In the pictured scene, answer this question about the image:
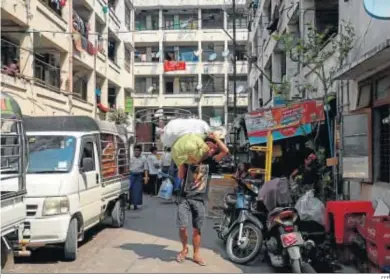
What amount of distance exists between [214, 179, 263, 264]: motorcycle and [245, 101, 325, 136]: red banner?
2.83 m

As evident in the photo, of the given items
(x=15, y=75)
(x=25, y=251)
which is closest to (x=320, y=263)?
(x=25, y=251)

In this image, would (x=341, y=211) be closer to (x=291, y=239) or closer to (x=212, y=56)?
(x=291, y=239)

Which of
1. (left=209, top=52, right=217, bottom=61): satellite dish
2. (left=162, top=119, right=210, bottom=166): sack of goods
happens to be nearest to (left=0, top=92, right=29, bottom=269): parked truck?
(left=162, top=119, right=210, bottom=166): sack of goods

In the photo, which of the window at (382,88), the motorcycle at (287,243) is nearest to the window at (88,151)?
the motorcycle at (287,243)

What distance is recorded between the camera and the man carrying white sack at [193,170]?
269 inches

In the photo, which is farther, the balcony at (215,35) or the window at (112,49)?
the balcony at (215,35)

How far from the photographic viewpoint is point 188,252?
7.58 m

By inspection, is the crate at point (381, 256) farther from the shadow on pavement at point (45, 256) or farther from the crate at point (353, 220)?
the shadow on pavement at point (45, 256)

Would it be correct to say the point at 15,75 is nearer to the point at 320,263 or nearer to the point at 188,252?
the point at 188,252

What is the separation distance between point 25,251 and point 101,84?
80.0ft

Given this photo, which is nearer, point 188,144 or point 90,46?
point 188,144

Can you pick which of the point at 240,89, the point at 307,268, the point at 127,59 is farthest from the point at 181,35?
the point at 307,268

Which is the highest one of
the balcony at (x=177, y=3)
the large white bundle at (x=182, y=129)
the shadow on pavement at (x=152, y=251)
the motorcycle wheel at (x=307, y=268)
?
the balcony at (x=177, y=3)

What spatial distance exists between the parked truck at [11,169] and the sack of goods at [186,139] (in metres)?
2.11
